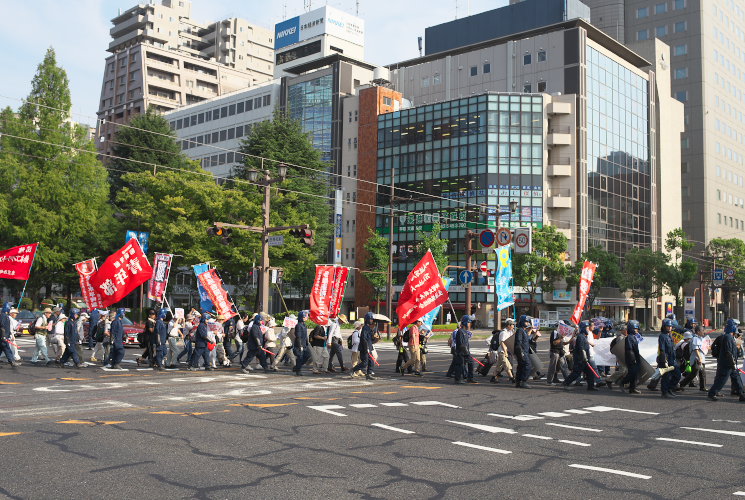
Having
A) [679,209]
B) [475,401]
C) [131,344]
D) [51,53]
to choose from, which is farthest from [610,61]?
[475,401]

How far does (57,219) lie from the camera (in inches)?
1594

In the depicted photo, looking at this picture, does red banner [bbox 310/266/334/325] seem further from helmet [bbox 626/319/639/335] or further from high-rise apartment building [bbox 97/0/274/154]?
high-rise apartment building [bbox 97/0/274/154]

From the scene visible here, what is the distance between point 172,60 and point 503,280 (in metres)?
93.7

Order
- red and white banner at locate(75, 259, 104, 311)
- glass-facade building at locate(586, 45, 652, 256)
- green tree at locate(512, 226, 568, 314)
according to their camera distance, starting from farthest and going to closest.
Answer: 1. glass-facade building at locate(586, 45, 652, 256)
2. green tree at locate(512, 226, 568, 314)
3. red and white banner at locate(75, 259, 104, 311)

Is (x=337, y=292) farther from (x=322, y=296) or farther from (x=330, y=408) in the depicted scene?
(x=330, y=408)

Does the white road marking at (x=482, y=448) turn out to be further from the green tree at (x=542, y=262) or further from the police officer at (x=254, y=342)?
the green tree at (x=542, y=262)

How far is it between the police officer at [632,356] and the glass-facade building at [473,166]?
4894 cm

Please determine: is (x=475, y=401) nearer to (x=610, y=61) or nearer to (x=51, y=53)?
(x=51, y=53)

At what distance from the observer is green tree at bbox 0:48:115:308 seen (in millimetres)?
39500

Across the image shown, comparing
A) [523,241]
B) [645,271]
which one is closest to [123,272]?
[523,241]

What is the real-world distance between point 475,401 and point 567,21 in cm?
6754

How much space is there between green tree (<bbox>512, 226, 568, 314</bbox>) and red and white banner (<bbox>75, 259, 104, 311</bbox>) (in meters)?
38.7

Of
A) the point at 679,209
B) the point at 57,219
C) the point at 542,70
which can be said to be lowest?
the point at 57,219

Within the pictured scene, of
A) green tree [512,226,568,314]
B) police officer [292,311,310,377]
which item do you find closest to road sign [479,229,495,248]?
police officer [292,311,310,377]
